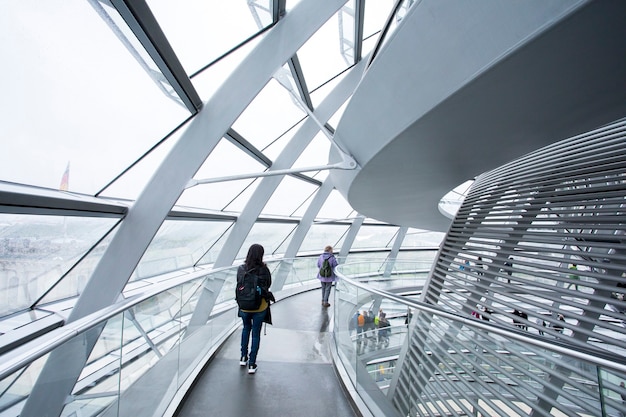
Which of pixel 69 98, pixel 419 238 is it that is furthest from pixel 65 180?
pixel 419 238

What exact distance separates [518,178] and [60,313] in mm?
9239

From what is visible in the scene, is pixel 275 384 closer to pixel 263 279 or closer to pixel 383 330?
pixel 263 279

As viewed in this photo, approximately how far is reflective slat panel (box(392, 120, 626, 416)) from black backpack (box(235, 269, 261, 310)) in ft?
6.53

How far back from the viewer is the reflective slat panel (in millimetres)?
2705

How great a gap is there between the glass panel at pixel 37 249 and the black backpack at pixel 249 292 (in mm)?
3448

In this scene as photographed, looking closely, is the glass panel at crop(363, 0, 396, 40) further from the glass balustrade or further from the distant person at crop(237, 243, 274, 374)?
the glass balustrade

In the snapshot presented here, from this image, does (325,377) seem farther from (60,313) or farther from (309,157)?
(309,157)

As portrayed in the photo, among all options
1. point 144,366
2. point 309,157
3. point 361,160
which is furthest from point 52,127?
point 309,157

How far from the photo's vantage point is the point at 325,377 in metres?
4.34

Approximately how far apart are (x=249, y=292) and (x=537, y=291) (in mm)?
3692

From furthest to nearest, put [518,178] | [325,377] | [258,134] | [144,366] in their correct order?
[258,134] < [518,178] < [325,377] < [144,366]

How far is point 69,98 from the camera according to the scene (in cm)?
467

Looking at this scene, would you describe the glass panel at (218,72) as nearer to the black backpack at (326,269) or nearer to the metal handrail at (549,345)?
the black backpack at (326,269)

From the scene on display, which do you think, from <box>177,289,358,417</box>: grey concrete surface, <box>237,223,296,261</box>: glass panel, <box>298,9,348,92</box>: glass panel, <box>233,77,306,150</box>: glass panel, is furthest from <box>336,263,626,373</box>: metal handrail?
<box>237,223,296,261</box>: glass panel
